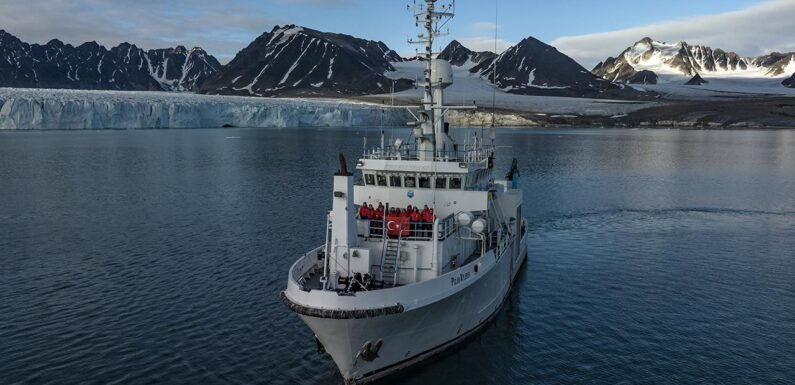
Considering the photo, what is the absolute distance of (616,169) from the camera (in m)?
76.6

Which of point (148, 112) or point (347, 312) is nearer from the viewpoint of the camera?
point (347, 312)

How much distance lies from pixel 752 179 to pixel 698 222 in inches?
1226

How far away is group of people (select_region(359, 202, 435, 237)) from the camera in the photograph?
796 inches

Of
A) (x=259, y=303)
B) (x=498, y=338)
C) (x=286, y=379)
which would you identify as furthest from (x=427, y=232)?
(x=259, y=303)

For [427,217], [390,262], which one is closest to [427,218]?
[427,217]

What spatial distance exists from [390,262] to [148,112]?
130 metres

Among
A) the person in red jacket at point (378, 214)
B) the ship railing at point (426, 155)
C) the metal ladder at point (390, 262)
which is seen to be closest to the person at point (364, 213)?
the person in red jacket at point (378, 214)

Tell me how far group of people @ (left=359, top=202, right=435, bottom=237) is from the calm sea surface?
196 inches

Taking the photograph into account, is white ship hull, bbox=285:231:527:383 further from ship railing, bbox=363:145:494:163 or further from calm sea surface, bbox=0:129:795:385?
ship railing, bbox=363:145:494:163

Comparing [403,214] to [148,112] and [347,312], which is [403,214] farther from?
[148,112]

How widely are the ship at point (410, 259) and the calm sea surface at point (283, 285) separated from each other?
1596 millimetres

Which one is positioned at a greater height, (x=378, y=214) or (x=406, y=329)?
(x=378, y=214)

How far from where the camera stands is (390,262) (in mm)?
19875

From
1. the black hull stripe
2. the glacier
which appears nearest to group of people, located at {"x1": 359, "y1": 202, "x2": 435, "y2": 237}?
the black hull stripe
